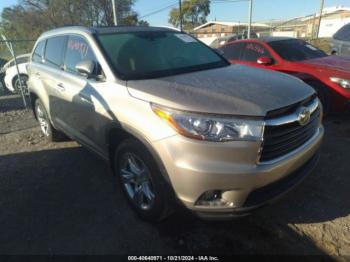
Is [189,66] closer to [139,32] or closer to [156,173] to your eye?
[139,32]

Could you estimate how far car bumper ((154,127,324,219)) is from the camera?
2.18 metres

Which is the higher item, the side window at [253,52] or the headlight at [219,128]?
the headlight at [219,128]

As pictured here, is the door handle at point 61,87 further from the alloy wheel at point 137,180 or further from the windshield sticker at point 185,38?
the windshield sticker at point 185,38

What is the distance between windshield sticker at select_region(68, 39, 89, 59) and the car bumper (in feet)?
5.58

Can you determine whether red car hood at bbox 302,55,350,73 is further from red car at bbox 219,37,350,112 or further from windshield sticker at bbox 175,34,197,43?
windshield sticker at bbox 175,34,197,43

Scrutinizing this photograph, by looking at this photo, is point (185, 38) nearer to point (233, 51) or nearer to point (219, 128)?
point (219, 128)

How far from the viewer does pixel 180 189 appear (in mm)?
2295

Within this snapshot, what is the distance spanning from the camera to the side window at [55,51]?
407cm

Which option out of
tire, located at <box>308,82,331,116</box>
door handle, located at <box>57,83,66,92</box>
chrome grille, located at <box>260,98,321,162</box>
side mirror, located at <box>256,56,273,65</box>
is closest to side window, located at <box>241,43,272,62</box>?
side mirror, located at <box>256,56,273,65</box>

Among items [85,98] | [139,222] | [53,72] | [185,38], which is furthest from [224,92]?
[53,72]

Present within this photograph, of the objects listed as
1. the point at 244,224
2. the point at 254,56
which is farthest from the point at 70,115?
the point at 254,56

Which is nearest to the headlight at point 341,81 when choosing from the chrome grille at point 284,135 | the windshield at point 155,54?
the windshield at point 155,54

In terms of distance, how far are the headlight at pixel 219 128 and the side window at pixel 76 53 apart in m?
1.50

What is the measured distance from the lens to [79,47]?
3.55 meters
